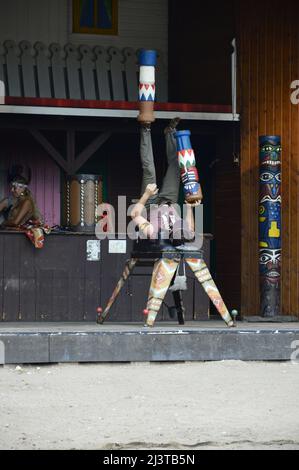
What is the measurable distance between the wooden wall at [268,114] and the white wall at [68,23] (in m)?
2.86

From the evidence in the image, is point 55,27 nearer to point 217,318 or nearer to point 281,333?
point 217,318

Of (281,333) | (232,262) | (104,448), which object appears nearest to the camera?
(104,448)

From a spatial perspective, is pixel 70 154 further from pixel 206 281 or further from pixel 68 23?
pixel 206 281

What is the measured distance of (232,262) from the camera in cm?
1820

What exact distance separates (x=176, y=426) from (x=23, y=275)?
7649 mm

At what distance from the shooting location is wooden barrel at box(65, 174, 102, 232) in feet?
57.2

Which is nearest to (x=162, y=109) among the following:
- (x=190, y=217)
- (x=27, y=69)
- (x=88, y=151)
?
(x=88, y=151)

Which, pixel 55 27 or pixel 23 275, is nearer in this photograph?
pixel 23 275

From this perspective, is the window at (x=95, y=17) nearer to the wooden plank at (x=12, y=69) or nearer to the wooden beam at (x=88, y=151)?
the wooden plank at (x=12, y=69)

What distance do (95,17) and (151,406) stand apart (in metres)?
11.2

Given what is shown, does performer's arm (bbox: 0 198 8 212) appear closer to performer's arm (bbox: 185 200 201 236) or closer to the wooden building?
the wooden building

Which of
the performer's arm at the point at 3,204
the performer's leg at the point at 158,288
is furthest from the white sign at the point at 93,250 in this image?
the performer's leg at the point at 158,288

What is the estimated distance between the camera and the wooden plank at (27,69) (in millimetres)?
19219
